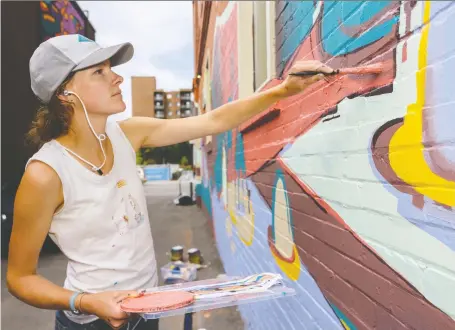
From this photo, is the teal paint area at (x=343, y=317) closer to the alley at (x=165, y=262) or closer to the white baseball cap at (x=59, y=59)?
the alley at (x=165, y=262)

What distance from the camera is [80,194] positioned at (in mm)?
1588

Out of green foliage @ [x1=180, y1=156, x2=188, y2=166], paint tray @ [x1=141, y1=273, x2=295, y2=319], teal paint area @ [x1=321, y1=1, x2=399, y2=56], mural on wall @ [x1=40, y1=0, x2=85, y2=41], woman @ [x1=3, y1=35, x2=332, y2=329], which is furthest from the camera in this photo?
green foliage @ [x1=180, y1=156, x2=188, y2=166]

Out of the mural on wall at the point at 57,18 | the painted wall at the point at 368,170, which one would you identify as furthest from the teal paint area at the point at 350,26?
the mural on wall at the point at 57,18

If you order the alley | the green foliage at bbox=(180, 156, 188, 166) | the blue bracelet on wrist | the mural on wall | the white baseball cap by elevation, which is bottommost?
the alley

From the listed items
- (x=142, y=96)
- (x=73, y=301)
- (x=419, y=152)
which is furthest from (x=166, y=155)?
(x=419, y=152)

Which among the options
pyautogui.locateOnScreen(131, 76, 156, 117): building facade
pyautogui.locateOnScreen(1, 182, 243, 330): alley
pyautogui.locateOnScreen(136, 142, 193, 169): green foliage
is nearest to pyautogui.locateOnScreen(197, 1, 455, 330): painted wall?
pyautogui.locateOnScreen(1, 182, 243, 330): alley

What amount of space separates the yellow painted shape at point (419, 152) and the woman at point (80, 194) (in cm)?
46

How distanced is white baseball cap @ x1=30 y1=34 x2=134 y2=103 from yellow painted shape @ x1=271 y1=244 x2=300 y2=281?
1.47m

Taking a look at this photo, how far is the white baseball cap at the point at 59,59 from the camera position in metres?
1.62

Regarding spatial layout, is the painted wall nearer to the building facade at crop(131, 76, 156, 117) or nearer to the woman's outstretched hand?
the woman's outstretched hand

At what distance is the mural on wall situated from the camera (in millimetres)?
10984

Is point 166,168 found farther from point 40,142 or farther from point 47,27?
point 40,142

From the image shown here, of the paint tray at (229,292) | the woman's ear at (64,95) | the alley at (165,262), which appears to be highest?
the woman's ear at (64,95)

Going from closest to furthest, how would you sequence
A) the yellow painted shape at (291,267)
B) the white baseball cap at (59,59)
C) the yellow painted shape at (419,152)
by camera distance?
the yellow painted shape at (419,152), the white baseball cap at (59,59), the yellow painted shape at (291,267)
